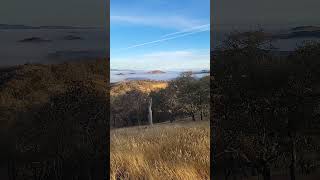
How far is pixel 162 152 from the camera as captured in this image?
23.2 ft

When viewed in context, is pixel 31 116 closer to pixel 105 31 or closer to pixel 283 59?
pixel 105 31

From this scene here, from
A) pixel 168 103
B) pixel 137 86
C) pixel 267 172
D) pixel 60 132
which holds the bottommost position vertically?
pixel 267 172

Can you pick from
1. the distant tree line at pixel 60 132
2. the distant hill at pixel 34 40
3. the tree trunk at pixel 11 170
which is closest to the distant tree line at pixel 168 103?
the distant tree line at pixel 60 132

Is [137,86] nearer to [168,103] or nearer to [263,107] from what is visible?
[168,103]

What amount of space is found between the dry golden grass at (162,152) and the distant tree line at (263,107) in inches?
28.1

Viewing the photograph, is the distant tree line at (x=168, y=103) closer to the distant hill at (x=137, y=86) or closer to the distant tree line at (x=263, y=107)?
the distant hill at (x=137, y=86)

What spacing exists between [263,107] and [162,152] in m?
1.74

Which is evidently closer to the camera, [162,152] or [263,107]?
[263,107]

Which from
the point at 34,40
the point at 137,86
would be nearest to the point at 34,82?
the point at 34,40

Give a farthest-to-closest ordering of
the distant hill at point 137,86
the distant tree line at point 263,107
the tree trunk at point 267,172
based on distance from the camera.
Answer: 1. the distant hill at point 137,86
2. the tree trunk at point 267,172
3. the distant tree line at point 263,107

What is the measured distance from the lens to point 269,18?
607 centimetres

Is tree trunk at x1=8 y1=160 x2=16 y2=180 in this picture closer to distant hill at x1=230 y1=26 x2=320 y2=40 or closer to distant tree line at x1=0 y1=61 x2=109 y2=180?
distant tree line at x1=0 y1=61 x2=109 y2=180

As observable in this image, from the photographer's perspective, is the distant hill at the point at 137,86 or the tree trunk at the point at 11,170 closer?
the tree trunk at the point at 11,170

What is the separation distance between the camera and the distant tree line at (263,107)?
238 inches
